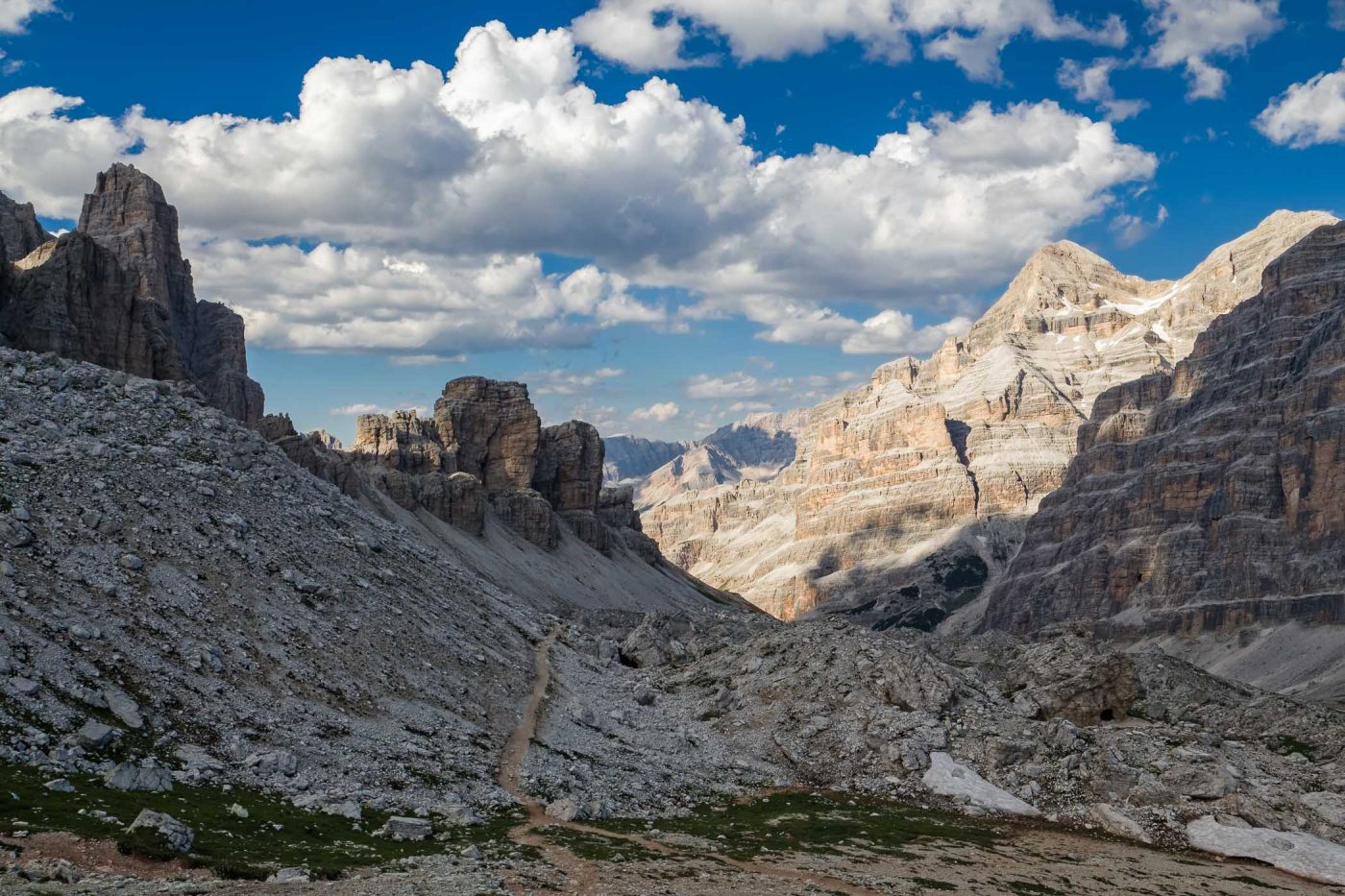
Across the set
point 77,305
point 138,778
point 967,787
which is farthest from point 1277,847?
point 77,305

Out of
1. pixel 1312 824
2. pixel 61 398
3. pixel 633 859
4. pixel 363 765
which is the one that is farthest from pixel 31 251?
pixel 1312 824

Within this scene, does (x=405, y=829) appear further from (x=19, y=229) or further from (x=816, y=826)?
(x=19, y=229)

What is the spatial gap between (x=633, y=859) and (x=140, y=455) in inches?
1789

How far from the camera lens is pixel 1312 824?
68500 millimetres

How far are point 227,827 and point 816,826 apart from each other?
107ft

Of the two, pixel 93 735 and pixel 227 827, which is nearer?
pixel 227 827

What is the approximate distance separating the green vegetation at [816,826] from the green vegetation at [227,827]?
12.4 meters

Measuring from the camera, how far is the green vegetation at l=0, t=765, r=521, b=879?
37688mm

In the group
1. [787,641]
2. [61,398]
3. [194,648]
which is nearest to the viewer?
[194,648]

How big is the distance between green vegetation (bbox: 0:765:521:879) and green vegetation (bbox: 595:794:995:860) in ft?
40.7

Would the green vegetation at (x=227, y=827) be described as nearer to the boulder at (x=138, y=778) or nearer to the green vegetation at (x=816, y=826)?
the boulder at (x=138, y=778)

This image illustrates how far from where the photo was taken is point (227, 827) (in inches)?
1677

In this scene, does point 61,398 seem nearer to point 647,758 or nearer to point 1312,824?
point 647,758

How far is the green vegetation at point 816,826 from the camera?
58.1 meters
